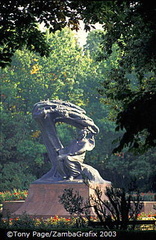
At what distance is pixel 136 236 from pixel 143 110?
11.9 feet

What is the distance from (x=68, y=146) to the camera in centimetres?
2711

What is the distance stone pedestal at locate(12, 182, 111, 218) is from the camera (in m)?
25.6

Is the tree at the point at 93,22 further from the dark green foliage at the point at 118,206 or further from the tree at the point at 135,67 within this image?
A: the dark green foliage at the point at 118,206

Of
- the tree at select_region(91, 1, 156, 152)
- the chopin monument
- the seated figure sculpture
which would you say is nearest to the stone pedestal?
the chopin monument

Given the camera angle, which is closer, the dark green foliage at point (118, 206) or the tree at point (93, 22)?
the tree at point (93, 22)

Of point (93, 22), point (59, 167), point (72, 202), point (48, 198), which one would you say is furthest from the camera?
point (59, 167)

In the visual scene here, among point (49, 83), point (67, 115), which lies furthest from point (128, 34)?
point (49, 83)

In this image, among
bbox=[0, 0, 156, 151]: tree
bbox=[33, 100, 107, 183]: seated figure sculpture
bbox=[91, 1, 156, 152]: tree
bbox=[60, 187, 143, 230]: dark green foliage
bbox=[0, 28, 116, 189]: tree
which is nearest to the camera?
bbox=[91, 1, 156, 152]: tree

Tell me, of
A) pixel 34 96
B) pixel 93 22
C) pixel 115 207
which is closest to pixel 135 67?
pixel 93 22

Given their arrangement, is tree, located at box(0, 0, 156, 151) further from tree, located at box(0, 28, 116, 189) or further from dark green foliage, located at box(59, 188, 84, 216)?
tree, located at box(0, 28, 116, 189)

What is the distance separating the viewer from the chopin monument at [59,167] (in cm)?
2594

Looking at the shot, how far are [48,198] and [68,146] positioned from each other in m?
2.47

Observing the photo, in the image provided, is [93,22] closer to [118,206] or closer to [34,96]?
[118,206]

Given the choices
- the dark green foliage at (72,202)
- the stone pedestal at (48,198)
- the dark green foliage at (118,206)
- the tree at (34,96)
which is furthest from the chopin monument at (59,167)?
the tree at (34,96)
